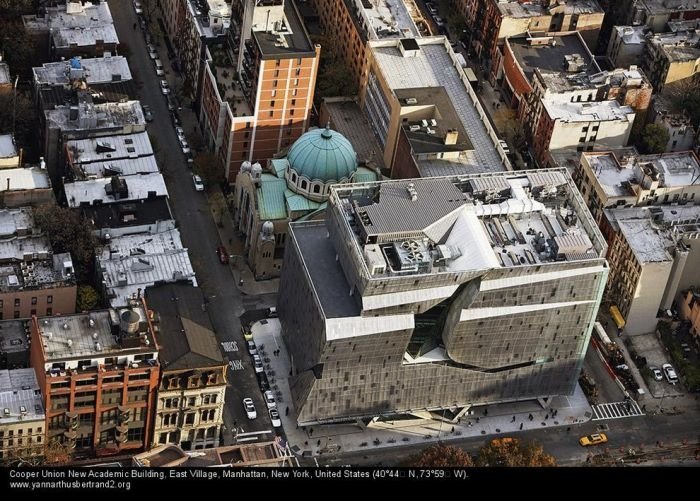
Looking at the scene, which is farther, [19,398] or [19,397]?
[19,397]

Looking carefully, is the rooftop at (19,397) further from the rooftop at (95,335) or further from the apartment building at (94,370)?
the rooftop at (95,335)

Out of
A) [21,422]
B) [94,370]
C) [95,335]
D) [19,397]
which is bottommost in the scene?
[21,422]

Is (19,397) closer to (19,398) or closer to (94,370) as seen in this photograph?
(19,398)

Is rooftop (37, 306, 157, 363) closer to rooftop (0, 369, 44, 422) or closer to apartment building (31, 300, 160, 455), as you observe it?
apartment building (31, 300, 160, 455)

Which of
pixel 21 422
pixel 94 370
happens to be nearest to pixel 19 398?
pixel 21 422
